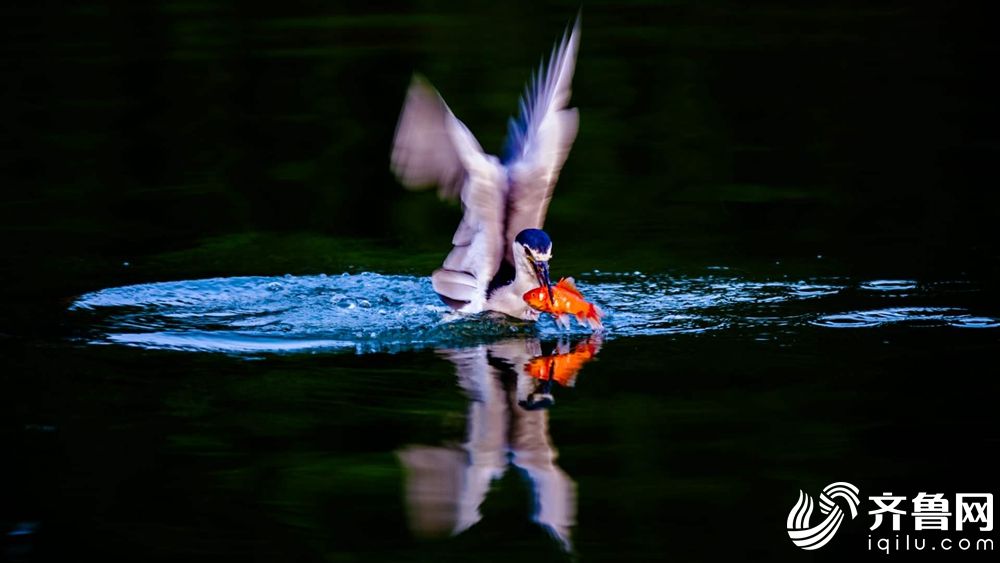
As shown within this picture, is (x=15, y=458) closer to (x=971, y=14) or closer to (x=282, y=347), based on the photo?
(x=282, y=347)

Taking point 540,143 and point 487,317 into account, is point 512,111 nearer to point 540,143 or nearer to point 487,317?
point 487,317

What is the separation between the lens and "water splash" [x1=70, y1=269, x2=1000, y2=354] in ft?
27.1

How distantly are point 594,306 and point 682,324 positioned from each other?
45 centimetres

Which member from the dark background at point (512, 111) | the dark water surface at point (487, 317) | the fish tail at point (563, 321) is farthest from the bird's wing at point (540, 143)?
the dark background at point (512, 111)

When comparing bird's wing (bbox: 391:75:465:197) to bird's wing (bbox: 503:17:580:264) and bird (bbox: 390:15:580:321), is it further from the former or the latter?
bird's wing (bbox: 503:17:580:264)

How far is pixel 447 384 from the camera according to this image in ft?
24.2

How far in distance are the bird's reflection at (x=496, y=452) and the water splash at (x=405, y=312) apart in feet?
1.51

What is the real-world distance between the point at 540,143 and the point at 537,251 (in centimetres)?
54

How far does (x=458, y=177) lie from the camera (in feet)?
27.7

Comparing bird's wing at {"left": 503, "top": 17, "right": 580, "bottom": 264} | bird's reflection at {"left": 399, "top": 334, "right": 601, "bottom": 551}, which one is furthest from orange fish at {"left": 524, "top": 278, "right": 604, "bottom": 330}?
bird's wing at {"left": 503, "top": 17, "right": 580, "bottom": 264}

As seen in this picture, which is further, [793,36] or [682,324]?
[793,36]

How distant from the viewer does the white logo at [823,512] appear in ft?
18.6

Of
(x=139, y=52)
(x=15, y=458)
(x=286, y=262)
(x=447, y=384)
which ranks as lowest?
(x=15, y=458)

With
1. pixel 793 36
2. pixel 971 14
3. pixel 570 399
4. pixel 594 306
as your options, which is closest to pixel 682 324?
pixel 594 306
